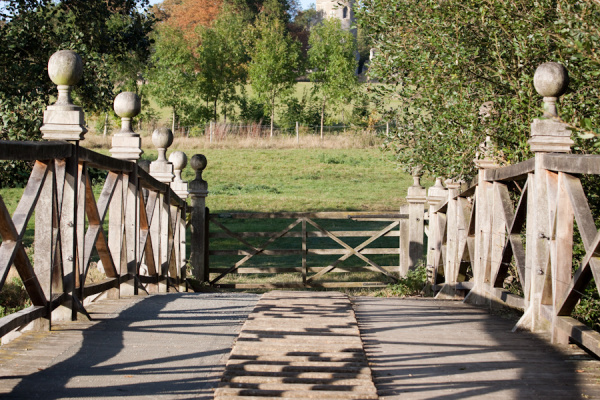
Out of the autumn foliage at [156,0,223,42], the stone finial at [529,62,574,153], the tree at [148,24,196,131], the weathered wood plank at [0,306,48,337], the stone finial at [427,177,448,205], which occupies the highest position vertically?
the autumn foliage at [156,0,223,42]

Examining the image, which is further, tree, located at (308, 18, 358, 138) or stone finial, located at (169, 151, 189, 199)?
tree, located at (308, 18, 358, 138)

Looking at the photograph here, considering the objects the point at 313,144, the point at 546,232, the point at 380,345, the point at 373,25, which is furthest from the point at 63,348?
the point at 313,144

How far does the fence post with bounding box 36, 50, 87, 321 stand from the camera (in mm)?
4281

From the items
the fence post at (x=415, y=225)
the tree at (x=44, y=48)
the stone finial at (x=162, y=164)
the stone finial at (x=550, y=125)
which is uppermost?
the tree at (x=44, y=48)

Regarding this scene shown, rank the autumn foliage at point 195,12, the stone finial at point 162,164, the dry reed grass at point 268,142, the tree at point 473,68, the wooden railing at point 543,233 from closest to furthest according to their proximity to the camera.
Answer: the wooden railing at point 543,233, the tree at point 473,68, the stone finial at point 162,164, the dry reed grass at point 268,142, the autumn foliage at point 195,12

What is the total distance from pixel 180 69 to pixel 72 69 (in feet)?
108

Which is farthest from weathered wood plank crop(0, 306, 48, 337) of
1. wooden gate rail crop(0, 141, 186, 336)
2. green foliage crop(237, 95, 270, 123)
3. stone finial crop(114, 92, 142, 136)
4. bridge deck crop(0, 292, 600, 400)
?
green foliage crop(237, 95, 270, 123)

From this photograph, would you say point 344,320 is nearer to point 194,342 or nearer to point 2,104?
point 194,342

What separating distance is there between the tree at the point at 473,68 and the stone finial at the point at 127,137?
281 centimetres

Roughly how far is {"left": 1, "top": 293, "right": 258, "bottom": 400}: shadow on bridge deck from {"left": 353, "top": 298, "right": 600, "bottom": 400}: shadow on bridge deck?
2.75 feet

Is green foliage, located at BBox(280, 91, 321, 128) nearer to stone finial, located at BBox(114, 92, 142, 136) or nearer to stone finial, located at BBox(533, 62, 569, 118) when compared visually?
stone finial, located at BBox(114, 92, 142, 136)

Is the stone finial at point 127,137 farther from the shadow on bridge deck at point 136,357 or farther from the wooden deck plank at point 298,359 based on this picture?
the wooden deck plank at point 298,359

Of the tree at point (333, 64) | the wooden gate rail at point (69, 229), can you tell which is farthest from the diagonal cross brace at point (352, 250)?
the tree at point (333, 64)

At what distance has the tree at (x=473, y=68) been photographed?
19.3 ft
